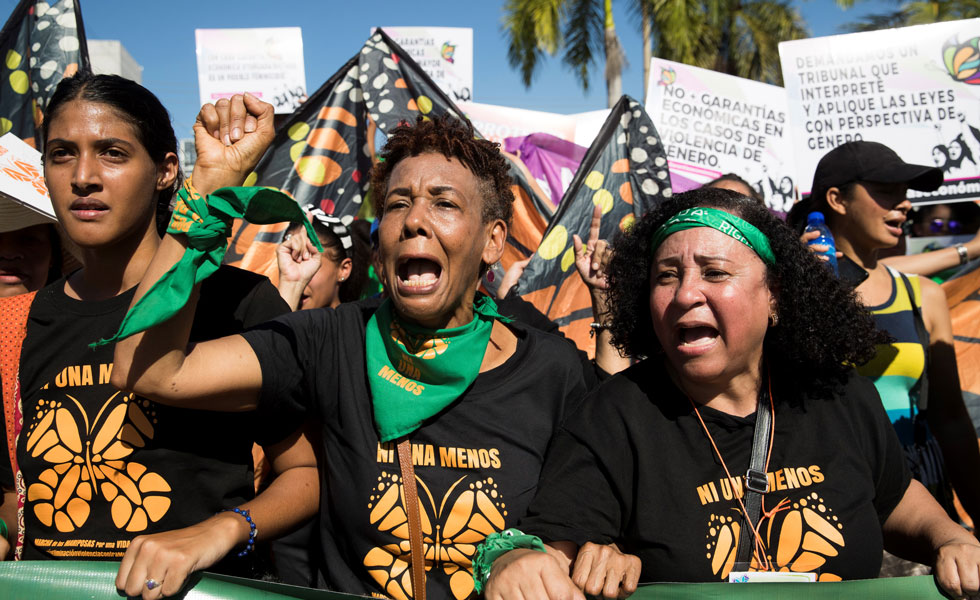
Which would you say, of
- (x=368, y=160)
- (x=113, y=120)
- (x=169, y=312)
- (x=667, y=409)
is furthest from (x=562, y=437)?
(x=368, y=160)

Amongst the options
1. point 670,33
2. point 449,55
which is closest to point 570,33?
point 670,33

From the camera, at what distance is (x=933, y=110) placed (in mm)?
5426

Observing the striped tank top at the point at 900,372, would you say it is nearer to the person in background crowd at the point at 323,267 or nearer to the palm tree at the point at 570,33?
the person in background crowd at the point at 323,267

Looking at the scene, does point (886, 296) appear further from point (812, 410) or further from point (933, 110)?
point (933, 110)

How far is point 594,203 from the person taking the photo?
175 inches

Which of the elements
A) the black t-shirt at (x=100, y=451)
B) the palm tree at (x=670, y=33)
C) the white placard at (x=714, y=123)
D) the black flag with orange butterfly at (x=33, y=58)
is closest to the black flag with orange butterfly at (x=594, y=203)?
the white placard at (x=714, y=123)

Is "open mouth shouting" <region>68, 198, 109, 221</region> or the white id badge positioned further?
"open mouth shouting" <region>68, 198, 109, 221</region>

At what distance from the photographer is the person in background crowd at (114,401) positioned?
1857 millimetres

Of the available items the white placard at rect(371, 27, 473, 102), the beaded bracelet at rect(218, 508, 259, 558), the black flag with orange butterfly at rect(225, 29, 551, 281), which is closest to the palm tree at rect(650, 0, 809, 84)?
the white placard at rect(371, 27, 473, 102)

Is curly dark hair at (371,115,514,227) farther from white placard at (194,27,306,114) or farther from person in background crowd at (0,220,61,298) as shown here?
white placard at (194,27,306,114)

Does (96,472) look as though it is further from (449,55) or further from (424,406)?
(449,55)

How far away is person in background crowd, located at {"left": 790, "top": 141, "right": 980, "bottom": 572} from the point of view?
9.66 feet

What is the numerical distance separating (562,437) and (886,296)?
1864 mm

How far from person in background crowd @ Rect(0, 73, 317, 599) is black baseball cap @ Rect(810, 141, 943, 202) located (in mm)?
2552
